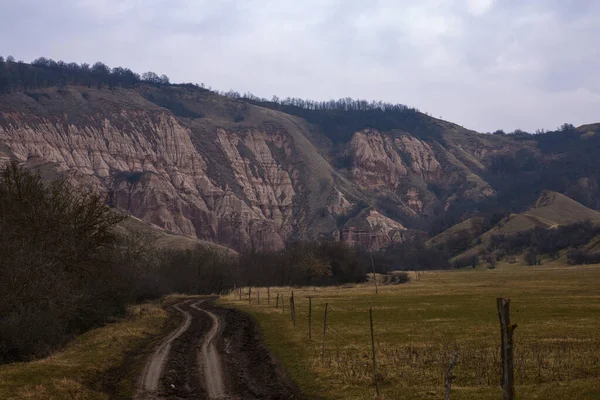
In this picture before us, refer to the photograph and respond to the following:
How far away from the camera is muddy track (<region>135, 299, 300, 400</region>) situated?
1866cm

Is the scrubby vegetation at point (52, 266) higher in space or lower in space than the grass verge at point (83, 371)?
higher

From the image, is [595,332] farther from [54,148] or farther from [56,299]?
[54,148]

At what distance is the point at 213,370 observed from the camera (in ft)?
74.2

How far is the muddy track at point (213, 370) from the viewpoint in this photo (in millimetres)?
18656

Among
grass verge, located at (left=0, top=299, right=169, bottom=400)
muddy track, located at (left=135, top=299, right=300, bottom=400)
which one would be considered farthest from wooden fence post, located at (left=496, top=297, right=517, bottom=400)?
grass verge, located at (left=0, top=299, right=169, bottom=400)

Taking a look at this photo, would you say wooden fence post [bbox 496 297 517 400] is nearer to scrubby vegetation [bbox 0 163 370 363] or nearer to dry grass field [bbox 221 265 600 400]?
dry grass field [bbox 221 265 600 400]

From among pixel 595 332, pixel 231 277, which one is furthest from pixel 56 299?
pixel 231 277

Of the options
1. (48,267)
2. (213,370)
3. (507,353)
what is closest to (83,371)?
(213,370)

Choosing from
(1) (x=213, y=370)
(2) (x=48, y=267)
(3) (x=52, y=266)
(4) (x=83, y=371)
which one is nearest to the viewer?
(4) (x=83, y=371)

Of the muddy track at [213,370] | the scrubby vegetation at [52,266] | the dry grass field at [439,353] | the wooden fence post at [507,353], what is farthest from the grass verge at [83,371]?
the wooden fence post at [507,353]

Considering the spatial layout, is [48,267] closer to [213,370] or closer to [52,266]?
[52,266]

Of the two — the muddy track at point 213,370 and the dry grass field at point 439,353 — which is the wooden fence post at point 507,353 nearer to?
the dry grass field at point 439,353

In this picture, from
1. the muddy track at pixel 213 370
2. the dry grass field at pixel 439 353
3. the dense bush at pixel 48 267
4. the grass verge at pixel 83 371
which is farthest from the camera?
the dense bush at pixel 48 267

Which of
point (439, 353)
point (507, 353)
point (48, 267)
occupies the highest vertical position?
point (48, 267)
